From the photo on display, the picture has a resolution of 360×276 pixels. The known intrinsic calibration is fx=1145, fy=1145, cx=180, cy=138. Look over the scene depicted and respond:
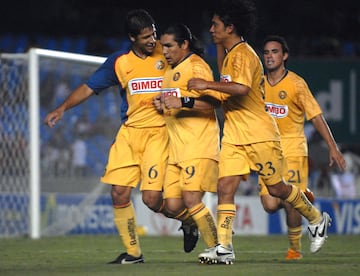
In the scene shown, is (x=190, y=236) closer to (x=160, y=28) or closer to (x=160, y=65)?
(x=160, y=65)

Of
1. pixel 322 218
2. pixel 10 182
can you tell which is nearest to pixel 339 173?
pixel 10 182

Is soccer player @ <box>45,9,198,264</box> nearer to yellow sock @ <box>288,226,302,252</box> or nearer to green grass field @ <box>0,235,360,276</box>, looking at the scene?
green grass field @ <box>0,235,360,276</box>

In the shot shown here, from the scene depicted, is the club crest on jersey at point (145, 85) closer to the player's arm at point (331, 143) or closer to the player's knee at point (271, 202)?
the player's arm at point (331, 143)

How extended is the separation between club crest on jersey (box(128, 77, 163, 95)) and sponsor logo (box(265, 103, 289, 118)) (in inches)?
58.6

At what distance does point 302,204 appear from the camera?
9.77 metres

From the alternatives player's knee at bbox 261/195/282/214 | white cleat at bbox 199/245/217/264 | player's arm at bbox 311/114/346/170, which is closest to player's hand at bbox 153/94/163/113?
white cleat at bbox 199/245/217/264

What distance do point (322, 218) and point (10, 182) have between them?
619cm

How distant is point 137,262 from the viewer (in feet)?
31.9

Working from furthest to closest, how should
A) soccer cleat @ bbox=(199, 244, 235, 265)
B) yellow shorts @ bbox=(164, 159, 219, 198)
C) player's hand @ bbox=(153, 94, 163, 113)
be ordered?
player's hand @ bbox=(153, 94, 163, 113) < yellow shorts @ bbox=(164, 159, 219, 198) < soccer cleat @ bbox=(199, 244, 235, 265)

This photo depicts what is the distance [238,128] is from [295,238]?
2037 millimetres

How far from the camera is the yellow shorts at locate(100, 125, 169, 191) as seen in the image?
9789 millimetres

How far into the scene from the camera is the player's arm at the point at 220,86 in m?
8.74

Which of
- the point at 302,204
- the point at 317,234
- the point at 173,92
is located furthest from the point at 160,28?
the point at 173,92

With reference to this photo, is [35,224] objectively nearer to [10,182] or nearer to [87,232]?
[10,182]
